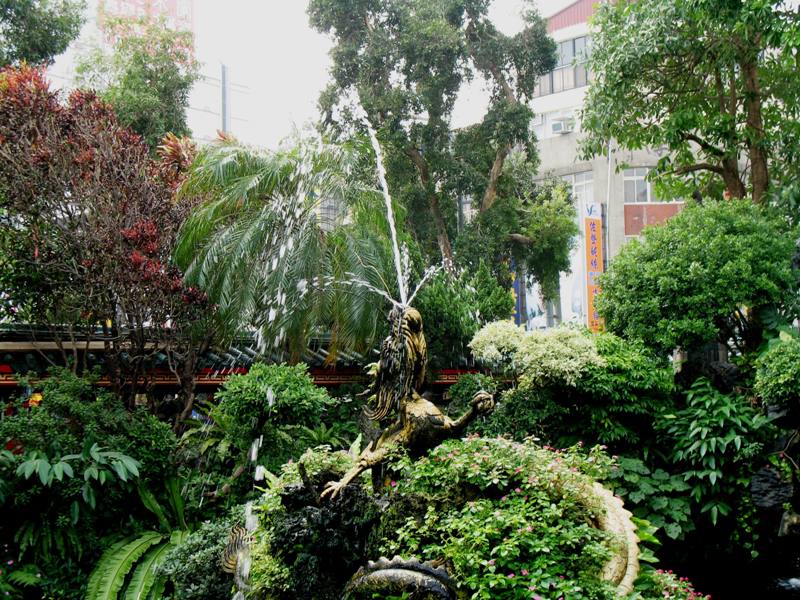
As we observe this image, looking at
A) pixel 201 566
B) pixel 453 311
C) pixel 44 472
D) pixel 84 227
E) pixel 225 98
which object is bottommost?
pixel 201 566

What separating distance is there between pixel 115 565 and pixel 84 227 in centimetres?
442

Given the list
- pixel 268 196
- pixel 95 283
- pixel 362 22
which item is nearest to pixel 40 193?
pixel 95 283

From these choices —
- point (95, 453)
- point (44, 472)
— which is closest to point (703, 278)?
point (95, 453)

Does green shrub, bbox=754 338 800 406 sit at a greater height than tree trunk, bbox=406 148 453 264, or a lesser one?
lesser

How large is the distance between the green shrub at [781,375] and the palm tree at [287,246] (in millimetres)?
5191

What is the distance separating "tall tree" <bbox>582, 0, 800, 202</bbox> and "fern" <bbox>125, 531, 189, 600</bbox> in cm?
942

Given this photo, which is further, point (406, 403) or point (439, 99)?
point (439, 99)

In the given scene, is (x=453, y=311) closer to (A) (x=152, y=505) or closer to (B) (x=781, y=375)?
(B) (x=781, y=375)

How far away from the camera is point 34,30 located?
1470 centimetres

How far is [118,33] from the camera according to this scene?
19.3m

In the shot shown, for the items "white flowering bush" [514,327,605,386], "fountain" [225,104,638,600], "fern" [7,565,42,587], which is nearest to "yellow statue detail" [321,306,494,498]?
"fountain" [225,104,638,600]

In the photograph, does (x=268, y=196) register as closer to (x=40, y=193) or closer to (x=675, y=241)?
(x=40, y=193)

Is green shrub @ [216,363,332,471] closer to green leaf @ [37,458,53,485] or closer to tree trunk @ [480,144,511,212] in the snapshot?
green leaf @ [37,458,53,485]

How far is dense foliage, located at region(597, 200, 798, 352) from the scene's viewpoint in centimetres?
1052
